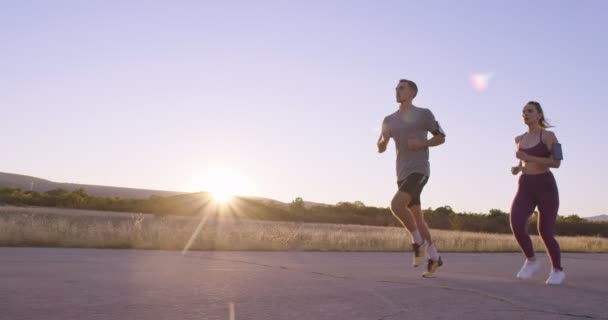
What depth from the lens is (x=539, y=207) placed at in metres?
6.71

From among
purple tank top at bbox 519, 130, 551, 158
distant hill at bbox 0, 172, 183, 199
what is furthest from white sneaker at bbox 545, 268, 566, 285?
distant hill at bbox 0, 172, 183, 199

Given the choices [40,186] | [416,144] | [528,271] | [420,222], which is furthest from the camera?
[40,186]

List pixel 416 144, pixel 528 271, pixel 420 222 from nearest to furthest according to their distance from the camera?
pixel 416 144, pixel 420 222, pixel 528 271

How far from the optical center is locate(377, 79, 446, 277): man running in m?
6.50

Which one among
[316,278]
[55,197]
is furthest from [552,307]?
[55,197]

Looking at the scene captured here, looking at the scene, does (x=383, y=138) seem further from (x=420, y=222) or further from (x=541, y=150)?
(x=541, y=150)

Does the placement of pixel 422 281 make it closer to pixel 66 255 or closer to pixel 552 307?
pixel 552 307

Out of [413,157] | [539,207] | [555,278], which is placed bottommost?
[555,278]

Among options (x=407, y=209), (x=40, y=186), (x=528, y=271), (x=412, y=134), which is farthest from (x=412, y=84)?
(x=40, y=186)

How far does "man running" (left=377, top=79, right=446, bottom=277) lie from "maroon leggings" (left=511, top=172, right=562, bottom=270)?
106cm

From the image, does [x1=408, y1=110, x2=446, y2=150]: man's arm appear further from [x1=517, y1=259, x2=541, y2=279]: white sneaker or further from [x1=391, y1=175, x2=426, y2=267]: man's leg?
[x1=517, y1=259, x2=541, y2=279]: white sneaker

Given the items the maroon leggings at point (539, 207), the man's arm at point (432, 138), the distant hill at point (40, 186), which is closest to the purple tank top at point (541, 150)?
the maroon leggings at point (539, 207)

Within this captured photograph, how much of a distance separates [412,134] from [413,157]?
24 centimetres

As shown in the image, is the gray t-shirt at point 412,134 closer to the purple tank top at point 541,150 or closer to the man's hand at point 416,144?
the man's hand at point 416,144
